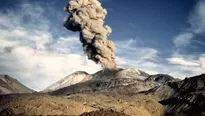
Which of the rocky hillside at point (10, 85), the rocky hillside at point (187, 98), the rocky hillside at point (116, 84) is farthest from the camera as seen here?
the rocky hillside at point (10, 85)

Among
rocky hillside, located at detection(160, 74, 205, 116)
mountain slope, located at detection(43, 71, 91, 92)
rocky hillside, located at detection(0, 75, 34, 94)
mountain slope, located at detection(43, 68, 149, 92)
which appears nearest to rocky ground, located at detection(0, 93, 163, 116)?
rocky hillside, located at detection(160, 74, 205, 116)

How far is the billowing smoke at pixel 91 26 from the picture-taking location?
111 m

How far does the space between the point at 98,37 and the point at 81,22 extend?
784cm

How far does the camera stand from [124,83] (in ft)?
357

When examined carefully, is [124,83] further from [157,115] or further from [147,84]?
[157,115]

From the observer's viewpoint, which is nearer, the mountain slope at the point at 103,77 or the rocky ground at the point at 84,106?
the rocky ground at the point at 84,106

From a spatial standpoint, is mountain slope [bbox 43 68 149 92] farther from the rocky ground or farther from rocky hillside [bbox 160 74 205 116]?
the rocky ground

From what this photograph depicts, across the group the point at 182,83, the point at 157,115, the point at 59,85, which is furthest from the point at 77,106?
the point at 59,85

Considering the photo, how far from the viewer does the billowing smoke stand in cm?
11112

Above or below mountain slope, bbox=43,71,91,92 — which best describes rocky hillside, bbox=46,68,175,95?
below

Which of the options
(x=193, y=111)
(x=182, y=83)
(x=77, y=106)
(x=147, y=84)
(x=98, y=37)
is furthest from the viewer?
(x=98, y=37)

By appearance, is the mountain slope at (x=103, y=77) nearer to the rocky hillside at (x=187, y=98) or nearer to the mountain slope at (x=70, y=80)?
the mountain slope at (x=70, y=80)

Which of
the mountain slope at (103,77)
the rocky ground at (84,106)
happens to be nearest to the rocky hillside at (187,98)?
the rocky ground at (84,106)

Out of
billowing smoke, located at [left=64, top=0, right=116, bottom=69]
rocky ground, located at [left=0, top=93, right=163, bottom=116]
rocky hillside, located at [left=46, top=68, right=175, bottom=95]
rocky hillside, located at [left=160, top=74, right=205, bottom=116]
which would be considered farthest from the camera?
billowing smoke, located at [left=64, top=0, right=116, bottom=69]
